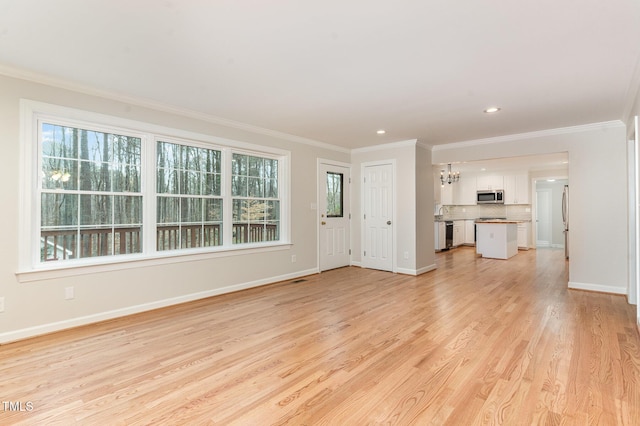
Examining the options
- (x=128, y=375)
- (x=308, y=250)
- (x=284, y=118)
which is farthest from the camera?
(x=308, y=250)

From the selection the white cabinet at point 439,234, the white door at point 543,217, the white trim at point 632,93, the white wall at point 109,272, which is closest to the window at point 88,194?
the white wall at point 109,272

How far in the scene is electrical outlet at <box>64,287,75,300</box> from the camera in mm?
3180

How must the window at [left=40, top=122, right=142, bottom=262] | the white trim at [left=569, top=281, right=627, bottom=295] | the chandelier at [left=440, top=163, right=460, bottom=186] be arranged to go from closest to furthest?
the window at [left=40, top=122, right=142, bottom=262] → the white trim at [left=569, top=281, right=627, bottom=295] → the chandelier at [left=440, top=163, right=460, bottom=186]

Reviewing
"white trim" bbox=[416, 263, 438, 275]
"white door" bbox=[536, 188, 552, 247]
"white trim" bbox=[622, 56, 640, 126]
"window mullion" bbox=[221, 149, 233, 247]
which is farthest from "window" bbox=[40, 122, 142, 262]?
"white door" bbox=[536, 188, 552, 247]

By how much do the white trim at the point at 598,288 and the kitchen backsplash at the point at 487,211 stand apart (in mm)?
5433

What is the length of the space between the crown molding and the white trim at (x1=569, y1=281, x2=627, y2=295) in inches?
184

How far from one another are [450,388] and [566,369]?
960mm

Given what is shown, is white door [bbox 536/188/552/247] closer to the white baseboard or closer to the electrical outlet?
the white baseboard

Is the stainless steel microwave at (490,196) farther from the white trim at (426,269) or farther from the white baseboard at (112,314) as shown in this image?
the white baseboard at (112,314)

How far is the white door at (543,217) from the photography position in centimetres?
1038

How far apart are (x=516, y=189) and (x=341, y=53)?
8.83 metres

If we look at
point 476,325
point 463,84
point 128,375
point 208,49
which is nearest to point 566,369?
point 476,325

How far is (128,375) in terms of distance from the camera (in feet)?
7.54

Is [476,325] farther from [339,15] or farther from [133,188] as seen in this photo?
[133,188]
